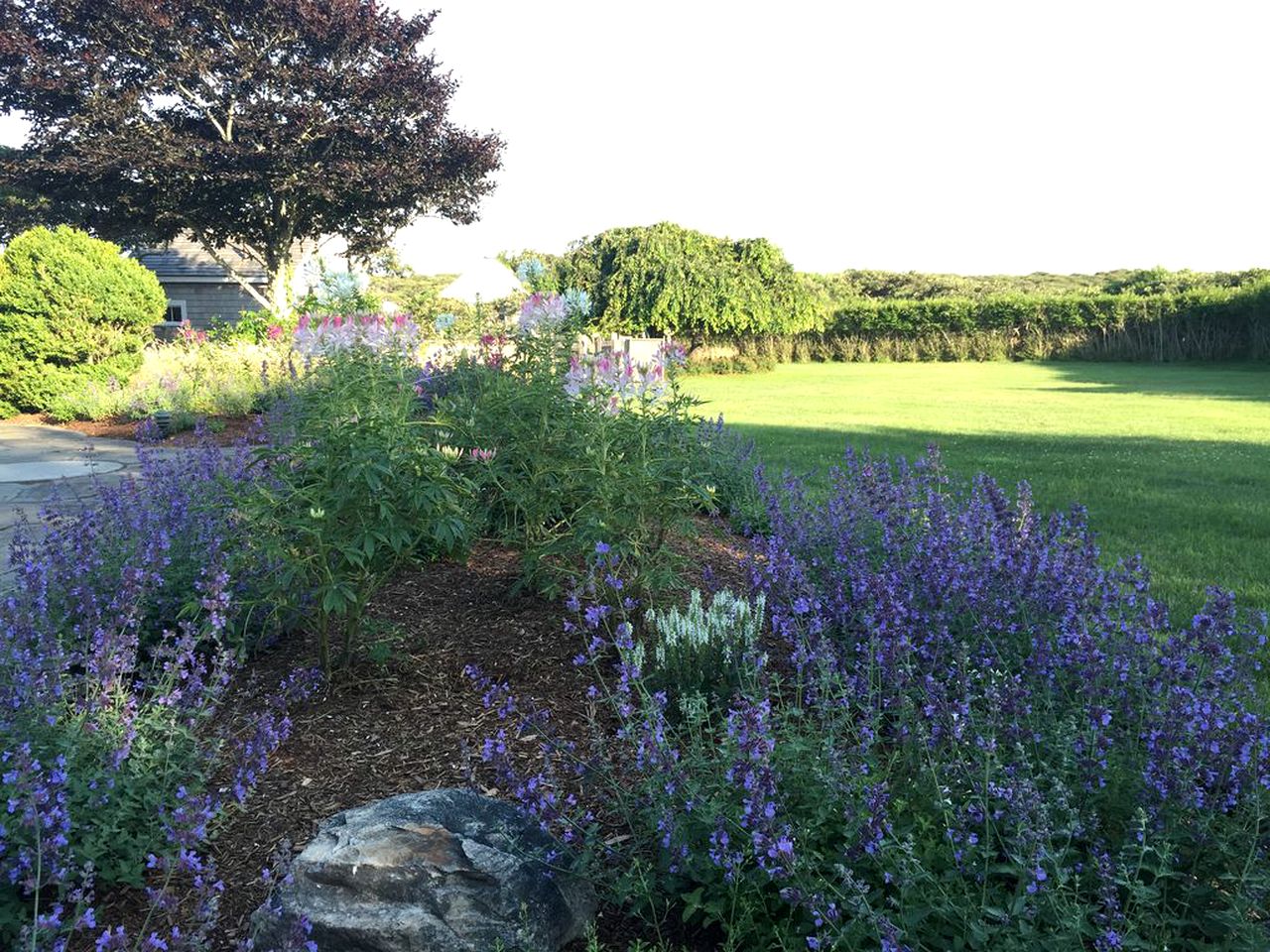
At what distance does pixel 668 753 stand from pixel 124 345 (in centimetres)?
1419

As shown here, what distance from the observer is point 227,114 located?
76.3ft

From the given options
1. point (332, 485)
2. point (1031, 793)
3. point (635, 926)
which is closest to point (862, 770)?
point (1031, 793)

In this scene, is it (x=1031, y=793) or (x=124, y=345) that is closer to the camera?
(x=1031, y=793)

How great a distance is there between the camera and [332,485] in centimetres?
319

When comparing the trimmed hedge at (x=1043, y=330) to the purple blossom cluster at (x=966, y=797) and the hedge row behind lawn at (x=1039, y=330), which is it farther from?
the purple blossom cluster at (x=966, y=797)

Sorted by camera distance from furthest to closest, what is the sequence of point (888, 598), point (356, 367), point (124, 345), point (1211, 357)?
point (1211, 357)
point (124, 345)
point (356, 367)
point (888, 598)

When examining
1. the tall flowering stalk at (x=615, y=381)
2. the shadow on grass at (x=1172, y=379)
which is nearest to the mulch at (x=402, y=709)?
the tall flowering stalk at (x=615, y=381)

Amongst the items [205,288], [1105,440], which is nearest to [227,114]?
[205,288]

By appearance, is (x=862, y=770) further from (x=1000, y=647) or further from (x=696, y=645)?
(x=1000, y=647)

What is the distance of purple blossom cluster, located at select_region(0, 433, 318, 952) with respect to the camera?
6.41 ft

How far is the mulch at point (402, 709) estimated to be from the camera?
8.07 ft

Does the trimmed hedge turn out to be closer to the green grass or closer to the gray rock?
the green grass

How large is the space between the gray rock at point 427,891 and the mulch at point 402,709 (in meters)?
0.21

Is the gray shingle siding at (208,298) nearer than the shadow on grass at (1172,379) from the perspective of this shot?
No
